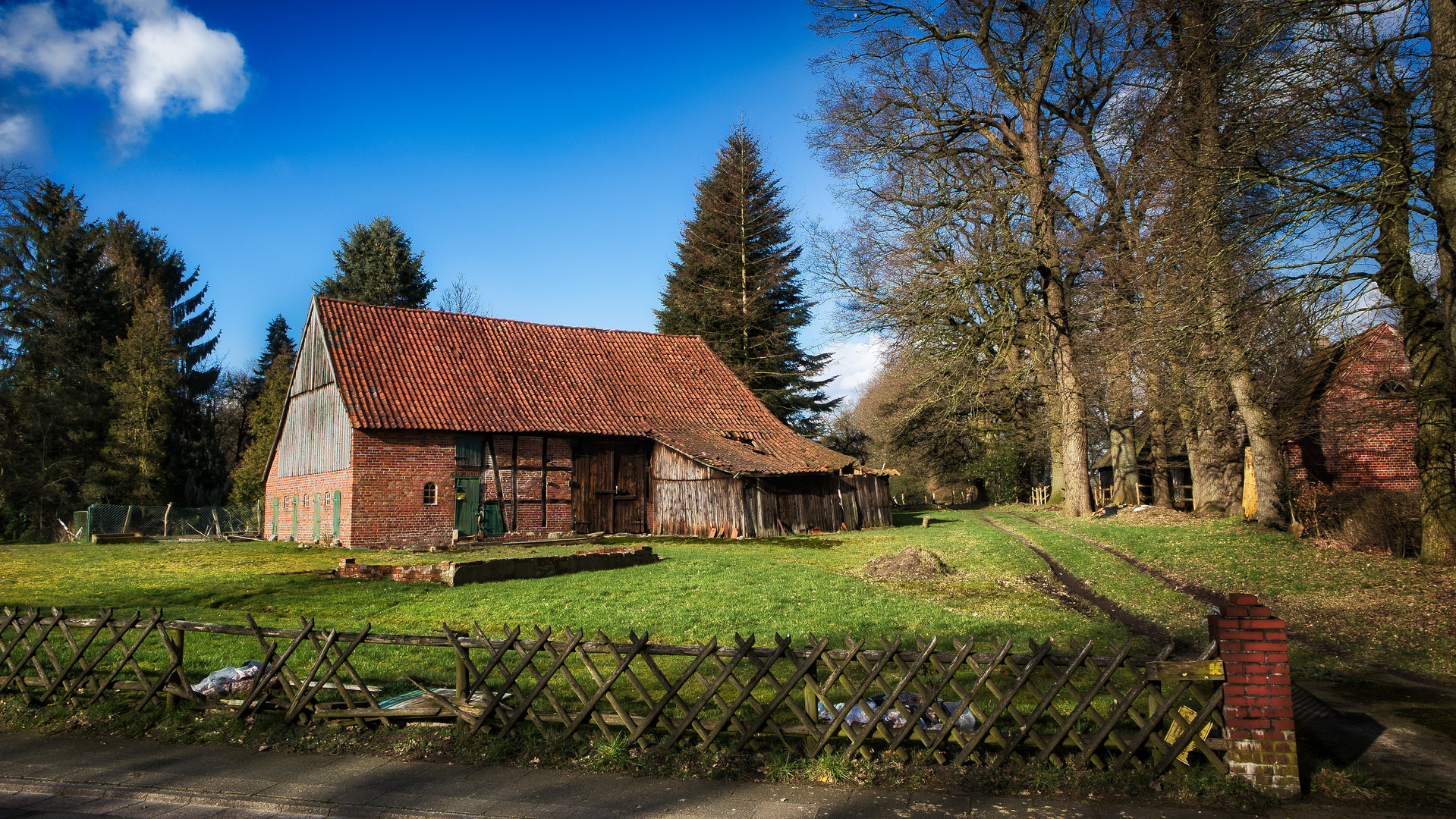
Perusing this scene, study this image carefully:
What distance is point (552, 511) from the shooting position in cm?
2734

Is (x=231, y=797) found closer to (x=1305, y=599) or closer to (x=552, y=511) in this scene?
(x=1305, y=599)

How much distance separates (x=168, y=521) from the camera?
36844 millimetres

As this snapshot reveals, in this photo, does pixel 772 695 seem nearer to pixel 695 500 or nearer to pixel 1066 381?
pixel 695 500

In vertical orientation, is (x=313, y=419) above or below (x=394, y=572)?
above

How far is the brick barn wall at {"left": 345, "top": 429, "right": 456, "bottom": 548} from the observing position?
24203 mm

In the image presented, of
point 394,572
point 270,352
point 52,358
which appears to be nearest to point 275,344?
point 270,352

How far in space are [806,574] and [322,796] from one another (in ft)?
37.0

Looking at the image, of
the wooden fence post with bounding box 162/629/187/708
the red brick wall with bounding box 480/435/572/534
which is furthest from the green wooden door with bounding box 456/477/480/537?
the wooden fence post with bounding box 162/629/187/708

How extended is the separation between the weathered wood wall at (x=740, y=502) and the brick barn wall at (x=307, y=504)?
9895mm

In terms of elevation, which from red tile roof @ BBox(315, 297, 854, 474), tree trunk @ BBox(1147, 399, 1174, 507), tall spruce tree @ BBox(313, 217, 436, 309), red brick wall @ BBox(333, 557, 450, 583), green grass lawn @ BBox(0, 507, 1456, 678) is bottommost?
green grass lawn @ BBox(0, 507, 1456, 678)

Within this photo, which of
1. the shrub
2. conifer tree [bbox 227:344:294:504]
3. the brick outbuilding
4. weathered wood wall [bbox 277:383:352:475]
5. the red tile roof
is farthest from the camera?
conifer tree [bbox 227:344:294:504]

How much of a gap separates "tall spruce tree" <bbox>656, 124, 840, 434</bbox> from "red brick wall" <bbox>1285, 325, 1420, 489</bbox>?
24.8 m

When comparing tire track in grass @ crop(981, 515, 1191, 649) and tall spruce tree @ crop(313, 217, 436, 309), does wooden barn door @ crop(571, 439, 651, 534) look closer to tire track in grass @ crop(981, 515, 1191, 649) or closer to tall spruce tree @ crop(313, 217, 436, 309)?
tire track in grass @ crop(981, 515, 1191, 649)

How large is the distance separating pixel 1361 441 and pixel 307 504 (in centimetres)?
3062
